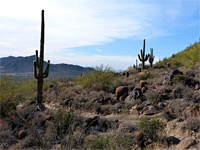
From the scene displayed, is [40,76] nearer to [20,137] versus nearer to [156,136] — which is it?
[20,137]

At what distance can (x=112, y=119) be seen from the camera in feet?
29.4

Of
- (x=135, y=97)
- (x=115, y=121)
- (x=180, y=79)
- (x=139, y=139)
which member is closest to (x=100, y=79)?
(x=135, y=97)

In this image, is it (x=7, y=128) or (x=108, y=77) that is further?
(x=108, y=77)

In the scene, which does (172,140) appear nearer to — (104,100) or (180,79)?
(104,100)

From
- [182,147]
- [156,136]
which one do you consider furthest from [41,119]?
[182,147]

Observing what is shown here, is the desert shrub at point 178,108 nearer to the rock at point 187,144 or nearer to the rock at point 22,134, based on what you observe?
the rock at point 187,144

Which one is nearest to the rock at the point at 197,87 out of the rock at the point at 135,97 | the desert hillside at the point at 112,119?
the desert hillside at the point at 112,119

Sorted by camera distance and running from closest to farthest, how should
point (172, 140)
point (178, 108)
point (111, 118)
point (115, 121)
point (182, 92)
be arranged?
point (172, 140), point (178, 108), point (115, 121), point (111, 118), point (182, 92)

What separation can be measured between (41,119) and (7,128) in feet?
5.56

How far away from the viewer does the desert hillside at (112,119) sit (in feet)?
18.4

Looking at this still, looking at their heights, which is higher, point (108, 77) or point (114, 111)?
point (108, 77)

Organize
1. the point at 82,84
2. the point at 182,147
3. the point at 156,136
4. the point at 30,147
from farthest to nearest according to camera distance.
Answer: the point at 82,84
the point at 30,147
the point at 156,136
the point at 182,147

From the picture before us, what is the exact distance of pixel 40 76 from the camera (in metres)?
12.4

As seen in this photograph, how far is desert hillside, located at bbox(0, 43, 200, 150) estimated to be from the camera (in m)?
5.61
